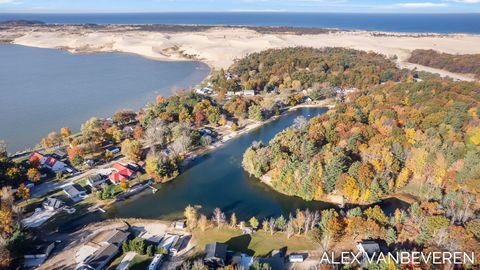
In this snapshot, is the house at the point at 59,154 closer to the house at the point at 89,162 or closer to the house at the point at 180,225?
the house at the point at 89,162

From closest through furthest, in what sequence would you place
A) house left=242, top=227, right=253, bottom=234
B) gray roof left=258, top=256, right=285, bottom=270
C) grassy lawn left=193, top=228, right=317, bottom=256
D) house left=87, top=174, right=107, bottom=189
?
gray roof left=258, top=256, right=285, bottom=270 → grassy lawn left=193, top=228, right=317, bottom=256 → house left=242, top=227, right=253, bottom=234 → house left=87, top=174, right=107, bottom=189

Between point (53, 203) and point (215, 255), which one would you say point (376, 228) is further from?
point (53, 203)

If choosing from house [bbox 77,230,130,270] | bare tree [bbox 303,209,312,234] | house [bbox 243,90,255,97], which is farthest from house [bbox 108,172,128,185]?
house [bbox 243,90,255,97]

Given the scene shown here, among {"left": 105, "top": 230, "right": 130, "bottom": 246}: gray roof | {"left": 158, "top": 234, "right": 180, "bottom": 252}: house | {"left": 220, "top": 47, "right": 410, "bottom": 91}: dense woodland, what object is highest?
{"left": 220, "top": 47, "right": 410, "bottom": 91}: dense woodland

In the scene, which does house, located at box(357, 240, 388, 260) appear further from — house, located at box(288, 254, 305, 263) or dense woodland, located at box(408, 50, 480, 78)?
dense woodland, located at box(408, 50, 480, 78)

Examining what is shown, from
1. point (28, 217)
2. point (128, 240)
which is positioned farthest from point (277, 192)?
point (28, 217)

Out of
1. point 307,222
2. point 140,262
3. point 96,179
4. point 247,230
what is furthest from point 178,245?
point 96,179

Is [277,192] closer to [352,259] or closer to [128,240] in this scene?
[352,259]
